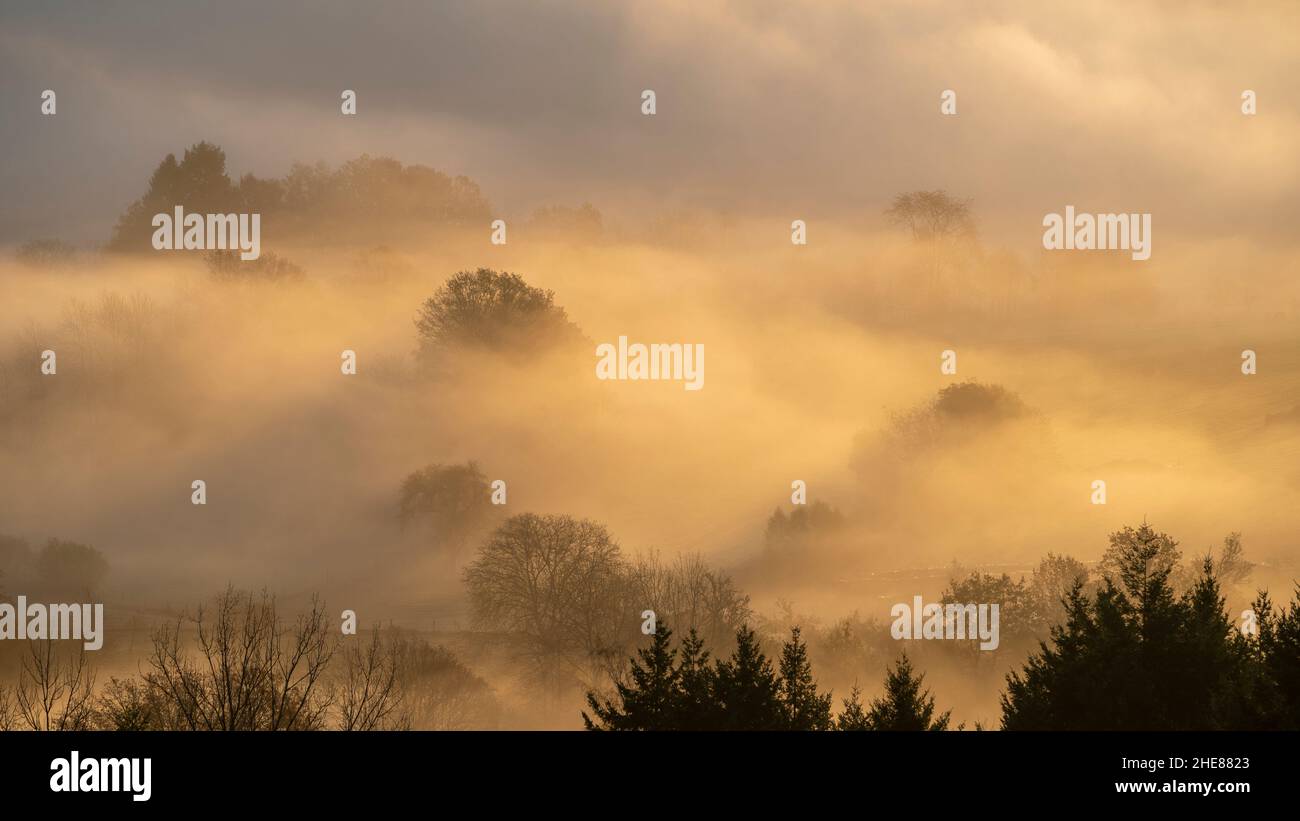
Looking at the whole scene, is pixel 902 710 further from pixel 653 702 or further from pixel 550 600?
pixel 550 600

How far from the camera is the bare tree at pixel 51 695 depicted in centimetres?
6396

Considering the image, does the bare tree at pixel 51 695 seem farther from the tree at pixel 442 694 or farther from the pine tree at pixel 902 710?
the tree at pixel 442 694

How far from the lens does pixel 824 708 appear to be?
206ft

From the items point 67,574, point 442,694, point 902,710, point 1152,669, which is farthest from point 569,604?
point 1152,669

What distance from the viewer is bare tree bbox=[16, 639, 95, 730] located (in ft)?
210

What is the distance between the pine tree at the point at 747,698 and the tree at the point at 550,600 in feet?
323

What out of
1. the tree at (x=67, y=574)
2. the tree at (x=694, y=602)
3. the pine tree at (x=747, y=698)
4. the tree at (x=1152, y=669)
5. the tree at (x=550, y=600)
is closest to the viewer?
the tree at (x=1152, y=669)

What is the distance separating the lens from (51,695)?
434 ft

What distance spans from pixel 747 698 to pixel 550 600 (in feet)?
343

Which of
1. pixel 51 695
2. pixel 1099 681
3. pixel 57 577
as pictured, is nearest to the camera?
pixel 1099 681

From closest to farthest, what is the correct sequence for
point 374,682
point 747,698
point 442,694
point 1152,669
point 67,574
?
point 1152,669 < point 747,698 < point 442,694 < point 374,682 < point 67,574

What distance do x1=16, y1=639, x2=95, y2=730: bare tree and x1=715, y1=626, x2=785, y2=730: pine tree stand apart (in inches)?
960

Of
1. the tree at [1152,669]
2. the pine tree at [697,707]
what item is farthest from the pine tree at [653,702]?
the tree at [1152,669]
